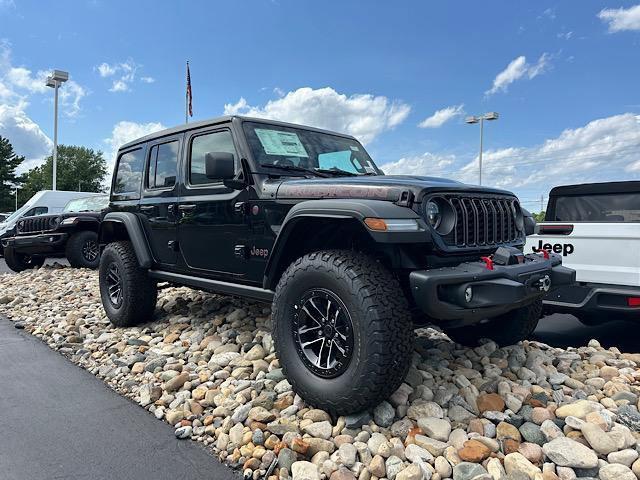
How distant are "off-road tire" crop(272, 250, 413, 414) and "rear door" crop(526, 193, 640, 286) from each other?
192cm

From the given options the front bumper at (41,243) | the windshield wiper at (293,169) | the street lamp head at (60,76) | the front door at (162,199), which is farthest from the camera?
the street lamp head at (60,76)

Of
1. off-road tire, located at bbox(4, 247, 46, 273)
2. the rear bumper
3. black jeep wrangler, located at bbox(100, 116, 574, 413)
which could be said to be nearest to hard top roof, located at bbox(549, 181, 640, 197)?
the rear bumper

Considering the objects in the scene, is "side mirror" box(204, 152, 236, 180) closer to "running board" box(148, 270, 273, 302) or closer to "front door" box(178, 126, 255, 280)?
"front door" box(178, 126, 255, 280)

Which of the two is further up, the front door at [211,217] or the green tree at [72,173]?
the green tree at [72,173]

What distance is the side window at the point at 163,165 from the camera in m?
4.49

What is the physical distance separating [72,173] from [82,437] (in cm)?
7697

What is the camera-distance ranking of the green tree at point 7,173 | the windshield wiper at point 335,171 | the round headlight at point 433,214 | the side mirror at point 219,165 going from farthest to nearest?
the green tree at point 7,173, the windshield wiper at point 335,171, the side mirror at point 219,165, the round headlight at point 433,214

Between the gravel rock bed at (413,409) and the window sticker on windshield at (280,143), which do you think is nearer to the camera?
the gravel rock bed at (413,409)

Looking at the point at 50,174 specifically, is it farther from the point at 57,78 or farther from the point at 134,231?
the point at 134,231

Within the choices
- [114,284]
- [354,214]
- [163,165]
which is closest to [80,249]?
[114,284]

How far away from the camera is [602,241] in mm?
4324

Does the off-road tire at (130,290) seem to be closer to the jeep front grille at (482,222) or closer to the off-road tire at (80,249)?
the jeep front grille at (482,222)

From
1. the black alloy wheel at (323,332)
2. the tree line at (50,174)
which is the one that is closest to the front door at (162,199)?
the black alloy wheel at (323,332)

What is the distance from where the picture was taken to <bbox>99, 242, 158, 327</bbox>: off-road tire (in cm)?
482
